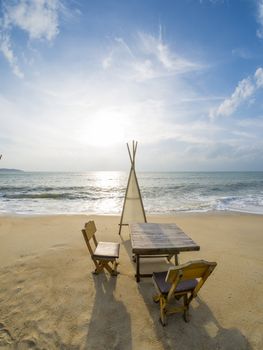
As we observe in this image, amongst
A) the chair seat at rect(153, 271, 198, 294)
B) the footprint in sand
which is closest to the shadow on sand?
the chair seat at rect(153, 271, 198, 294)

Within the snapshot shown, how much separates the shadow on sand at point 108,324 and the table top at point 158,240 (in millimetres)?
1022

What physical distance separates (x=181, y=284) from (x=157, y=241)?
109cm

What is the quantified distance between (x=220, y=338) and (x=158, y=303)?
112 centimetres

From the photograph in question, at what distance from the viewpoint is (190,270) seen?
2.80 m

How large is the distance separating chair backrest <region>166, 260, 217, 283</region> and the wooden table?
41.3 inches

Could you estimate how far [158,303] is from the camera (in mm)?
3771

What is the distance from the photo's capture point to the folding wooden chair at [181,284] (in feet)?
9.00

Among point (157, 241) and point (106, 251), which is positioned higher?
point (157, 241)

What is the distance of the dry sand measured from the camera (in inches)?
117

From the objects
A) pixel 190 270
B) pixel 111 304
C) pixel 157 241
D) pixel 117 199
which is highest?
pixel 190 270

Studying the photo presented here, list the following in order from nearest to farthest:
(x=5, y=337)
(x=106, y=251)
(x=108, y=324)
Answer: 1. (x=5, y=337)
2. (x=108, y=324)
3. (x=106, y=251)

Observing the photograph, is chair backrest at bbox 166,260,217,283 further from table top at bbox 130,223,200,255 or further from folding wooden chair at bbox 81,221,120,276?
folding wooden chair at bbox 81,221,120,276

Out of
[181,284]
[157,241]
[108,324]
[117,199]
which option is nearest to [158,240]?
[157,241]

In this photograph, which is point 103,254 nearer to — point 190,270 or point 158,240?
point 158,240
